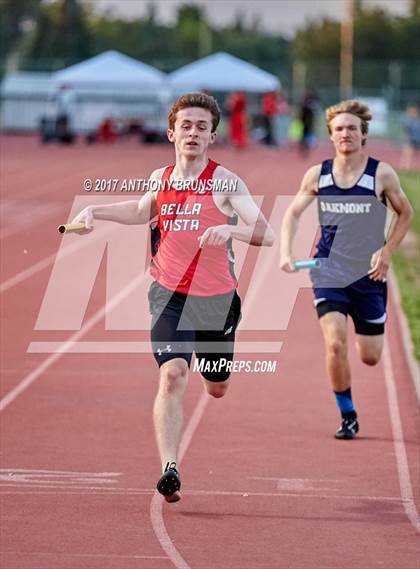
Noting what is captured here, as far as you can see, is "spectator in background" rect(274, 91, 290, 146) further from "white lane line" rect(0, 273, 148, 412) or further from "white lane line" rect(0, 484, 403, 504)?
"white lane line" rect(0, 484, 403, 504)

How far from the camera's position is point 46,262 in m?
17.8

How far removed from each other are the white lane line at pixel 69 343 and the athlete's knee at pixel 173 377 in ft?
10.5

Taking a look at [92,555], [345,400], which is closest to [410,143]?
[345,400]

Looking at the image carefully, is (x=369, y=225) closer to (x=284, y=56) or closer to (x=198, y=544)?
(x=198, y=544)

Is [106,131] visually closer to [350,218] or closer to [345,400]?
[345,400]

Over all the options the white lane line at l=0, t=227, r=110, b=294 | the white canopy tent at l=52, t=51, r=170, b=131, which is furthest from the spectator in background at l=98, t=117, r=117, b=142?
the white lane line at l=0, t=227, r=110, b=294

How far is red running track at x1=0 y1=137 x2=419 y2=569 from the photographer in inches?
267

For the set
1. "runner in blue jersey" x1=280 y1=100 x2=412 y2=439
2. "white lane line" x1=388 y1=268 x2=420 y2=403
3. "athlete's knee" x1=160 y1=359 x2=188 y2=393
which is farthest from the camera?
"white lane line" x1=388 y1=268 x2=420 y2=403

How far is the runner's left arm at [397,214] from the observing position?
27.8ft

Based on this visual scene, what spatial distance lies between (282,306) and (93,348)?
302cm

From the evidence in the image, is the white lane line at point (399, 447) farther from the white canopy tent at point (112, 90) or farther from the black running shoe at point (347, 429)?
the white canopy tent at point (112, 90)

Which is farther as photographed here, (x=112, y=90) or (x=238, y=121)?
(x=238, y=121)

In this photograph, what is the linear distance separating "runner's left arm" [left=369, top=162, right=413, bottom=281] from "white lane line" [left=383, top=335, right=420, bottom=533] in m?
1.12

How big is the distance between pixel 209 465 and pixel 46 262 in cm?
→ 945
